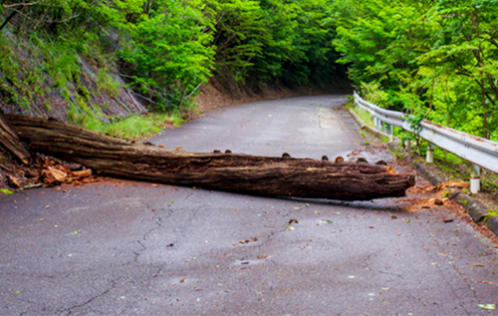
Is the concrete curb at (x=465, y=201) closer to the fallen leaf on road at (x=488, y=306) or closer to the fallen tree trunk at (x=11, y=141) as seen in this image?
the fallen leaf on road at (x=488, y=306)

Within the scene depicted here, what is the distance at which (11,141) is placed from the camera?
24.2 feet

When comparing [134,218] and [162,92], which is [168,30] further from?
[134,218]

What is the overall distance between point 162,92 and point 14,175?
436 inches

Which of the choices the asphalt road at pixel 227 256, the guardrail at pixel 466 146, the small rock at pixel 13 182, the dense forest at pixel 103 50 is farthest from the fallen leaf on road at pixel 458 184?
the dense forest at pixel 103 50

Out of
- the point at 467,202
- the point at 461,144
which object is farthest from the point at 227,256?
the point at 461,144

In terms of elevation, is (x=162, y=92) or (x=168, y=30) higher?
(x=168, y=30)

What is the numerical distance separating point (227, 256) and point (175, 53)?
483 inches

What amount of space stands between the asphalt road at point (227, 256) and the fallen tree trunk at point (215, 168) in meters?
0.23

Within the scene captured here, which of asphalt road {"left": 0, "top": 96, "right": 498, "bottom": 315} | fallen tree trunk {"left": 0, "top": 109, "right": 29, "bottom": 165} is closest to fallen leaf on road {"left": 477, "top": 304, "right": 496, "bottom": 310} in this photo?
→ asphalt road {"left": 0, "top": 96, "right": 498, "bottom": 315}

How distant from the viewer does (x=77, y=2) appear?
10500 mm

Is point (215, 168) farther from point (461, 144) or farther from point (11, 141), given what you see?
point (461, 144)

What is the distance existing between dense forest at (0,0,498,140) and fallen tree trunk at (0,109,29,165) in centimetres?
106

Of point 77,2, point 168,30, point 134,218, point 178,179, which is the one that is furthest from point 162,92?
point 134,218

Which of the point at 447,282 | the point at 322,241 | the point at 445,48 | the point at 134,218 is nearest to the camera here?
the point at 447,282
